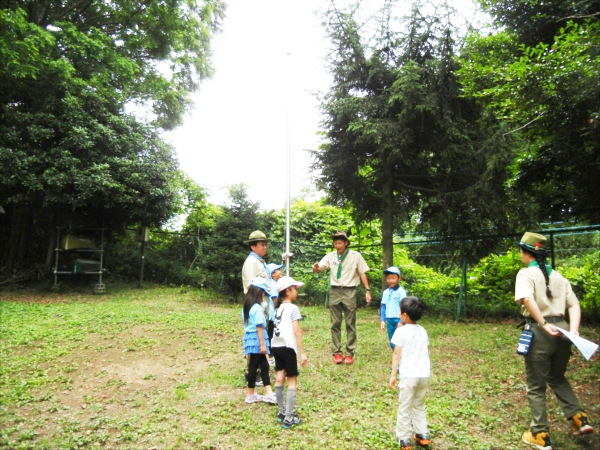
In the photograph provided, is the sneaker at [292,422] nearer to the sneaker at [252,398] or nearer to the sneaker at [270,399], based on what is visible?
the sneaker at [270,399]

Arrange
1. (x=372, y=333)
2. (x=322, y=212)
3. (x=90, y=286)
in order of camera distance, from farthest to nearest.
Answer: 1. (x=322, y=212)
2. (x=90, y=286)
3. (x=372, y=333)

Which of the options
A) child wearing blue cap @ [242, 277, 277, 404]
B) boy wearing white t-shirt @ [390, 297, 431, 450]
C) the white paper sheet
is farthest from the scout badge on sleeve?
child wearing blue cap @ [242, 277, 277, 404]

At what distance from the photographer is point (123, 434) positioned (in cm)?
420

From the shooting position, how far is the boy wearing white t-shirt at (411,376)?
149 inches

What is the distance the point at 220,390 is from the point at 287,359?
1.54 metres

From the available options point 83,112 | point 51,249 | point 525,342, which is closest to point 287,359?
point 525,342

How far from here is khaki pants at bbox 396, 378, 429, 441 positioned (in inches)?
149

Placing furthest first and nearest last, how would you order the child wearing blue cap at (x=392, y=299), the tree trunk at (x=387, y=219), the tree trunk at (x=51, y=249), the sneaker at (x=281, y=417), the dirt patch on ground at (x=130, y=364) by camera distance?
the tree trunk at (x=51, y=249), the tree trunk at (x=387, y=219), the child wearing blue cap at (x=392, y=299), the dirt patch on ground at (x=130, y=364), the sneaker at (x=281, y=417)

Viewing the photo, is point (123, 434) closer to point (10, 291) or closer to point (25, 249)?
point (10, 291)

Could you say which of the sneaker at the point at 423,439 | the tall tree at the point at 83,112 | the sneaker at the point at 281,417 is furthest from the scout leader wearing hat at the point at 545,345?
the tall tree at the point at 83,112

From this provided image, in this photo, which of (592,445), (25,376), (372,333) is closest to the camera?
(592,445)

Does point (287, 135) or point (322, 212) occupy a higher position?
point (287, 135)

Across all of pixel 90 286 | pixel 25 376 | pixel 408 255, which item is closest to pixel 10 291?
pixel 90 286

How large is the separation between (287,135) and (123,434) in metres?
8.25
